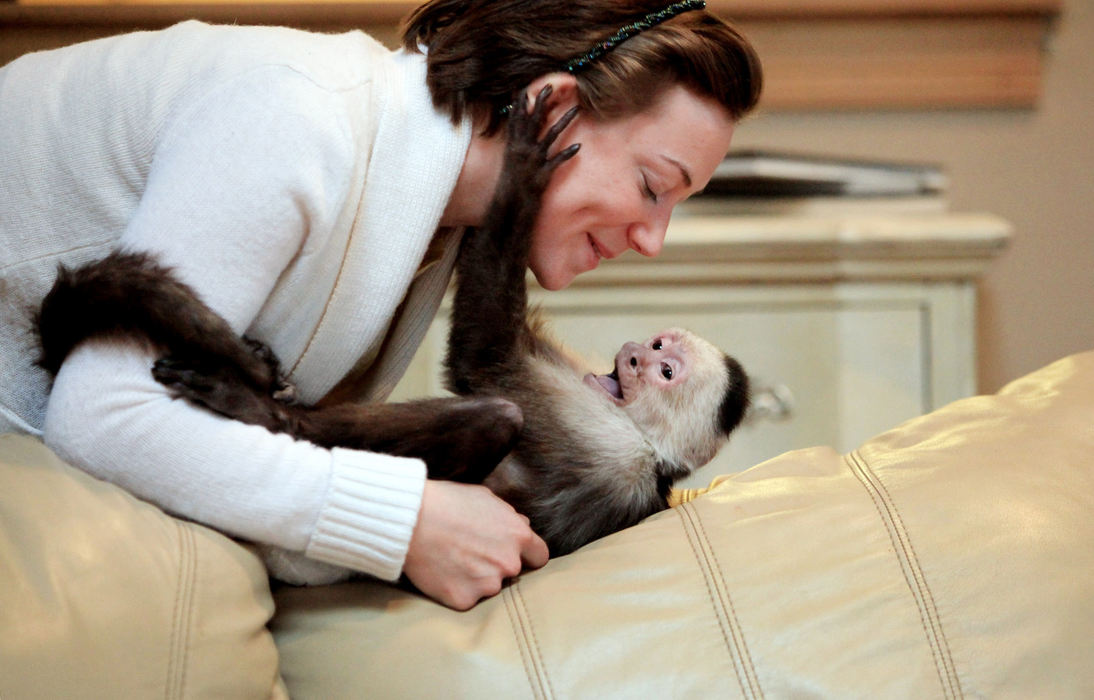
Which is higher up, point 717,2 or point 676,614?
point 717,2

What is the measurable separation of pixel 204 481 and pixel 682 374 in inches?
27.9

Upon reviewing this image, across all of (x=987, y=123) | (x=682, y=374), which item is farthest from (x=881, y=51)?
(x=682, y=374)

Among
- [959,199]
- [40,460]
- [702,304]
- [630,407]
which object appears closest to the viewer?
[40,460]

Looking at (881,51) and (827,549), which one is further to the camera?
(881,51)

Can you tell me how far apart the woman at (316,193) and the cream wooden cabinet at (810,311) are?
0.65m

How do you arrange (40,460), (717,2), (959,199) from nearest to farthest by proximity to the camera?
(40,460), (717,2), (959,199)

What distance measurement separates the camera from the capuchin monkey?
89cm

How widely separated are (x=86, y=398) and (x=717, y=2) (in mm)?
1560

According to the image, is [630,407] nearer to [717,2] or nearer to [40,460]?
[40,460]

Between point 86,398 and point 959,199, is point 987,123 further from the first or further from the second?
point 86,398

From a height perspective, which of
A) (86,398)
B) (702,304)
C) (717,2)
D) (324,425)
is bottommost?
(702,304)

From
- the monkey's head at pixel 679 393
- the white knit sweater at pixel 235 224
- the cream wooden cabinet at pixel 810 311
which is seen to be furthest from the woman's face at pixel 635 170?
the cream wooden cabinet at pixel 810 311

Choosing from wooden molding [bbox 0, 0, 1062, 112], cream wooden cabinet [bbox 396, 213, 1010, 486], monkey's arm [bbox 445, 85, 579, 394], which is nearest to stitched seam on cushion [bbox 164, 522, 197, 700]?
monkey's arm [bbox 445, 85, 579, 394]

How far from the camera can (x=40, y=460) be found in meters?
0.85
